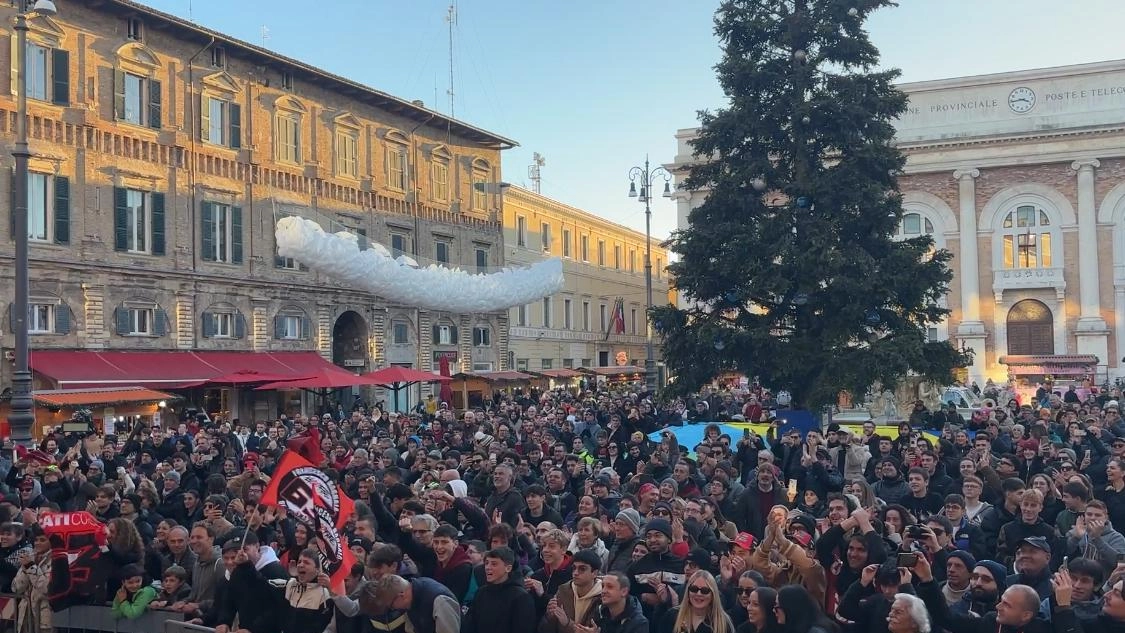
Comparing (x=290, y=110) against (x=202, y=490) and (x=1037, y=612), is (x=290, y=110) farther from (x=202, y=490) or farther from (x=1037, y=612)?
(x=1037, y=612)

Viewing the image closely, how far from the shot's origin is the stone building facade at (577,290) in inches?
2071

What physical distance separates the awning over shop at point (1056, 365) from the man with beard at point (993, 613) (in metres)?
41.2

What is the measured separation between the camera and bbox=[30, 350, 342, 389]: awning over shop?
2698 cm

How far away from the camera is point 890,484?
36.6 ft

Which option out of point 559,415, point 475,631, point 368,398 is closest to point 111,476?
point 475,631

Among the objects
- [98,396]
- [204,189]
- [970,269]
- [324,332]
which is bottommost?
[98,396]

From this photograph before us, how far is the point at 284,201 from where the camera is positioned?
120ft

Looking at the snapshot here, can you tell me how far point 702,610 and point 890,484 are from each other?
5.80 meters

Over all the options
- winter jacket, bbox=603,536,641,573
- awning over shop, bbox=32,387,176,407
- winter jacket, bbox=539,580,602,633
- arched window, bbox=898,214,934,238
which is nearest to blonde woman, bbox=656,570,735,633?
winter jacket, bbox=539,580,602,633

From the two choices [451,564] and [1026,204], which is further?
[1026,204]

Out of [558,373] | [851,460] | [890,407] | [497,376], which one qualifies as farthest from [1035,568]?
[558,373]

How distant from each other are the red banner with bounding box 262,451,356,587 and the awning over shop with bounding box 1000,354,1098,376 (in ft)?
138

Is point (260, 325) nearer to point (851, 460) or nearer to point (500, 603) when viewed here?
point (851, 460)

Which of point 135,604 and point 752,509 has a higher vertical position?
point 752,509
